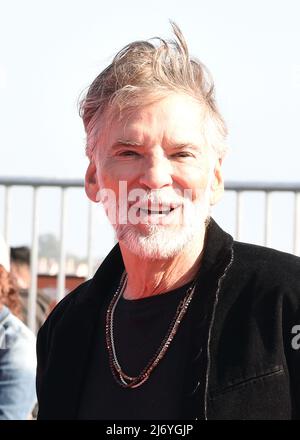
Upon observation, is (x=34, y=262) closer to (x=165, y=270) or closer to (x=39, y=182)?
(x=39, y=182)

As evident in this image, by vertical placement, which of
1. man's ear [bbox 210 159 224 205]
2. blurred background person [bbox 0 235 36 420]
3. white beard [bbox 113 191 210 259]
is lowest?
blurred background person [bbox 0 235 36 420]

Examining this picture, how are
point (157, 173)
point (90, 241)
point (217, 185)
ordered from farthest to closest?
1. point (90, 241)
2. point (217, 185)
3. point (157, 173)

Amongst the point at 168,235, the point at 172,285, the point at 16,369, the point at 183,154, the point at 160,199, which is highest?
the point at 183,154

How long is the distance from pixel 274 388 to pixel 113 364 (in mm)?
589

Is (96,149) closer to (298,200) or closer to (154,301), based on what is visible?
(154,301)

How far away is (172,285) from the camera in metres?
3.24

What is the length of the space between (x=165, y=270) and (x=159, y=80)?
567 mm

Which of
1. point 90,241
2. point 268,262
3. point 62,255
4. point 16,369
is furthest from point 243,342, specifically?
point 62,255

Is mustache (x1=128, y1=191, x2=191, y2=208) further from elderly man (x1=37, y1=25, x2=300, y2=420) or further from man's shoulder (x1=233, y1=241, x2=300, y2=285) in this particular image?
man's shoulder (x1=233, y1=241, x2=300, y2=285)

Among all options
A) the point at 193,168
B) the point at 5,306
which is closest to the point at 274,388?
the point at 193,168

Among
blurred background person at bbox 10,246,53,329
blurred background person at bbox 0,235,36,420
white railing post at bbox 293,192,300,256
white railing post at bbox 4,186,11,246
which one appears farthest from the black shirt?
white railing post at bbox 4,186,11,246

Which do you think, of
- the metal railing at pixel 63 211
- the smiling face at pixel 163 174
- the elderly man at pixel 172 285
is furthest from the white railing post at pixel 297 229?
the smiling face at pixel 163 174

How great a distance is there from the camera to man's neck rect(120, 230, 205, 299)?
A: 3225 millimetres

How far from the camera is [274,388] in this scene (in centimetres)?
289
